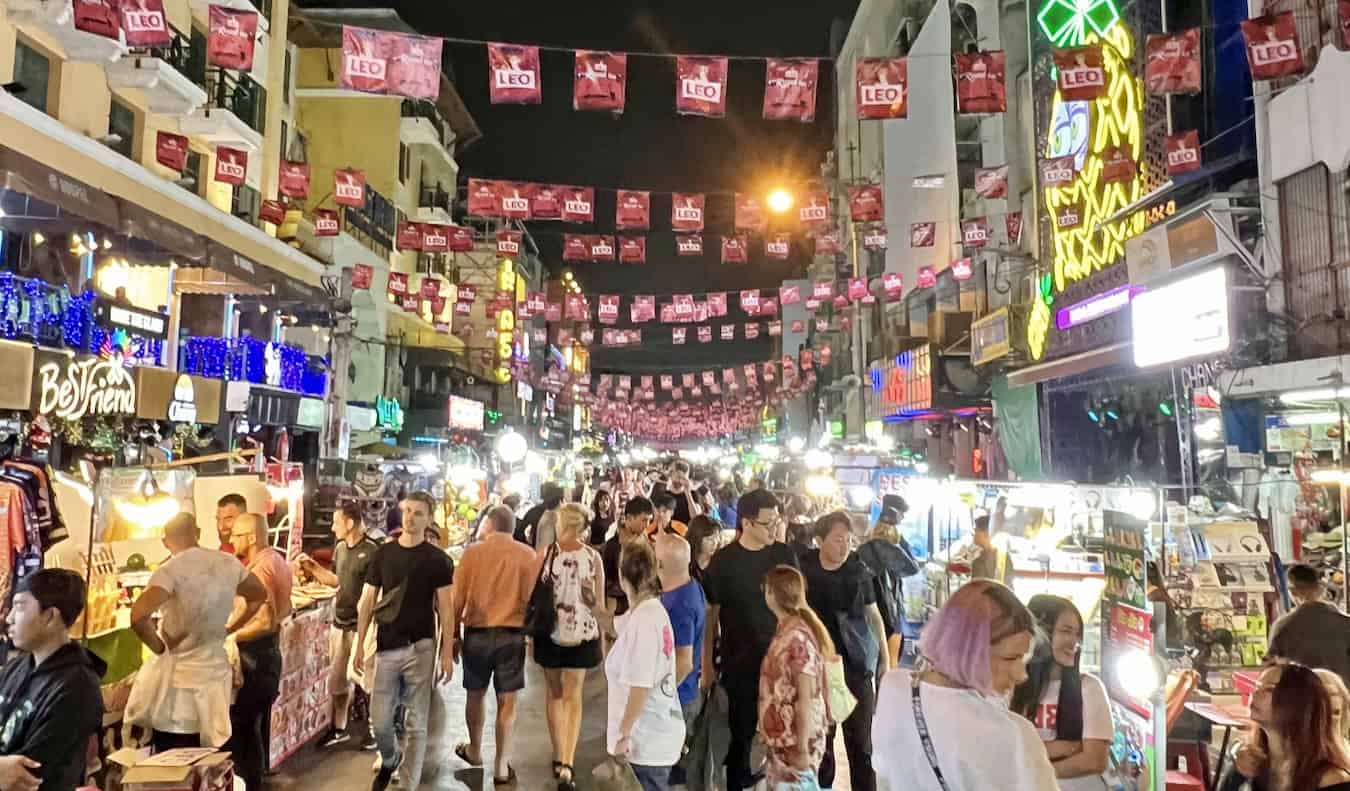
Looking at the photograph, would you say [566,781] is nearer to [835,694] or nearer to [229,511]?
[835,694]

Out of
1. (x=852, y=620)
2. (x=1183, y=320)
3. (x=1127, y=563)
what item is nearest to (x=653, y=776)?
(x=852, y=620)

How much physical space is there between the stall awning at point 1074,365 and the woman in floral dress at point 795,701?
39.4 ft

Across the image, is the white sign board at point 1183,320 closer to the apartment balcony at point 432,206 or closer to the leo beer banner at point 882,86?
the leo beer banner at point 882,86

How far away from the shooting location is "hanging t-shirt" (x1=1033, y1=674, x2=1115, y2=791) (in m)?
4.14

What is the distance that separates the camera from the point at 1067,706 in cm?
421

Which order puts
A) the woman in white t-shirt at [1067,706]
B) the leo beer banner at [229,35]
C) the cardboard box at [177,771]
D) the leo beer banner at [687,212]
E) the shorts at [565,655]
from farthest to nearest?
the leo beer banner at [687,212]
the leo beer banner at [229,35]
the shorts at [565,655]
the cardboard box at [177,771]
the woman in white t-shirt at [1067,706]

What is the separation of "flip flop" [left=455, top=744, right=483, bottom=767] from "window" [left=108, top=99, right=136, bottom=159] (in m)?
12.9

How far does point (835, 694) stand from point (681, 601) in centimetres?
104

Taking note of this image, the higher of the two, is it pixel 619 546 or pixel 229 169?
pixel 229 169

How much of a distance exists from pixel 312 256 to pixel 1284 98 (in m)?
20.7

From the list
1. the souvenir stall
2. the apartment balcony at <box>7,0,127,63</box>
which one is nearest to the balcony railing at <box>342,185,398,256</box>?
the apartment balcony at <box>7,0,127,63</box>

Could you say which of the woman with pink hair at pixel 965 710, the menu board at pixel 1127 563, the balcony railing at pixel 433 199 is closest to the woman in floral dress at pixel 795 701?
the woman with pink hair at pixel 965 710

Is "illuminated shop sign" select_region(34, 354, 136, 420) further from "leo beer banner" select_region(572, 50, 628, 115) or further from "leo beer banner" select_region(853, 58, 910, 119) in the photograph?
"leo beer banner" select_region(853, 58, 910, 119)

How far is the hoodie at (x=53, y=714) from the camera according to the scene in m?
3.46
